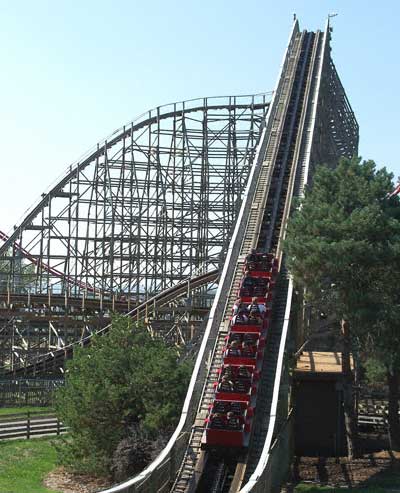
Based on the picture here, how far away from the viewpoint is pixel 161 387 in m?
18.5

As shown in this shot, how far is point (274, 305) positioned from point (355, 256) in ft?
12.7

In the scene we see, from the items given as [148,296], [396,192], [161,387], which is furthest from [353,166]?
[148,296]

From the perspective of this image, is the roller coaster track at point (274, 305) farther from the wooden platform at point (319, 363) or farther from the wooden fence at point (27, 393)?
the wooden fence at point (27, 393)

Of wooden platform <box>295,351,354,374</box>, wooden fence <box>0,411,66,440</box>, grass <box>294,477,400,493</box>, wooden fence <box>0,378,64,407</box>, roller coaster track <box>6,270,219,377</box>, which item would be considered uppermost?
roller coaster track <box>6,270,219,377</box>

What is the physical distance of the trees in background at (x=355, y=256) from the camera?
1905 cm

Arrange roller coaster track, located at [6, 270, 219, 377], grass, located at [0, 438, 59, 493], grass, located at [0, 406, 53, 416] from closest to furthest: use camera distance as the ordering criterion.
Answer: grass, located at [0, 438, 59, 493] < grass, located at [0, 406, 53, 416] < roller coaster track, located at [6, 270, 219, 377]

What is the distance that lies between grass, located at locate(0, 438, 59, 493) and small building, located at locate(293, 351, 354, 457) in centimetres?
702

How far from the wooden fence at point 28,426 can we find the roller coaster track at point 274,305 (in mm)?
5744

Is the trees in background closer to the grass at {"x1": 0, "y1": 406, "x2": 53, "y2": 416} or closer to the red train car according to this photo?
the red train car

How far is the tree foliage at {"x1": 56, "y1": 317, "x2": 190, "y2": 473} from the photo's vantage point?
703 inches

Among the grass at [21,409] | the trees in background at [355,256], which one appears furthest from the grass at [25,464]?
the trees in background at [355,256]

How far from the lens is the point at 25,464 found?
18.8 meters

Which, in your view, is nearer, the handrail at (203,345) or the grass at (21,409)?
the handrail at (203,345)

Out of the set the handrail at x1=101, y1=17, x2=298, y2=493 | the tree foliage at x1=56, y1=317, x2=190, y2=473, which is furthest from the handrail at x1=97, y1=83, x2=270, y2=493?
the tree foliage at x1=56, y1=317, x2=190, y2=473
